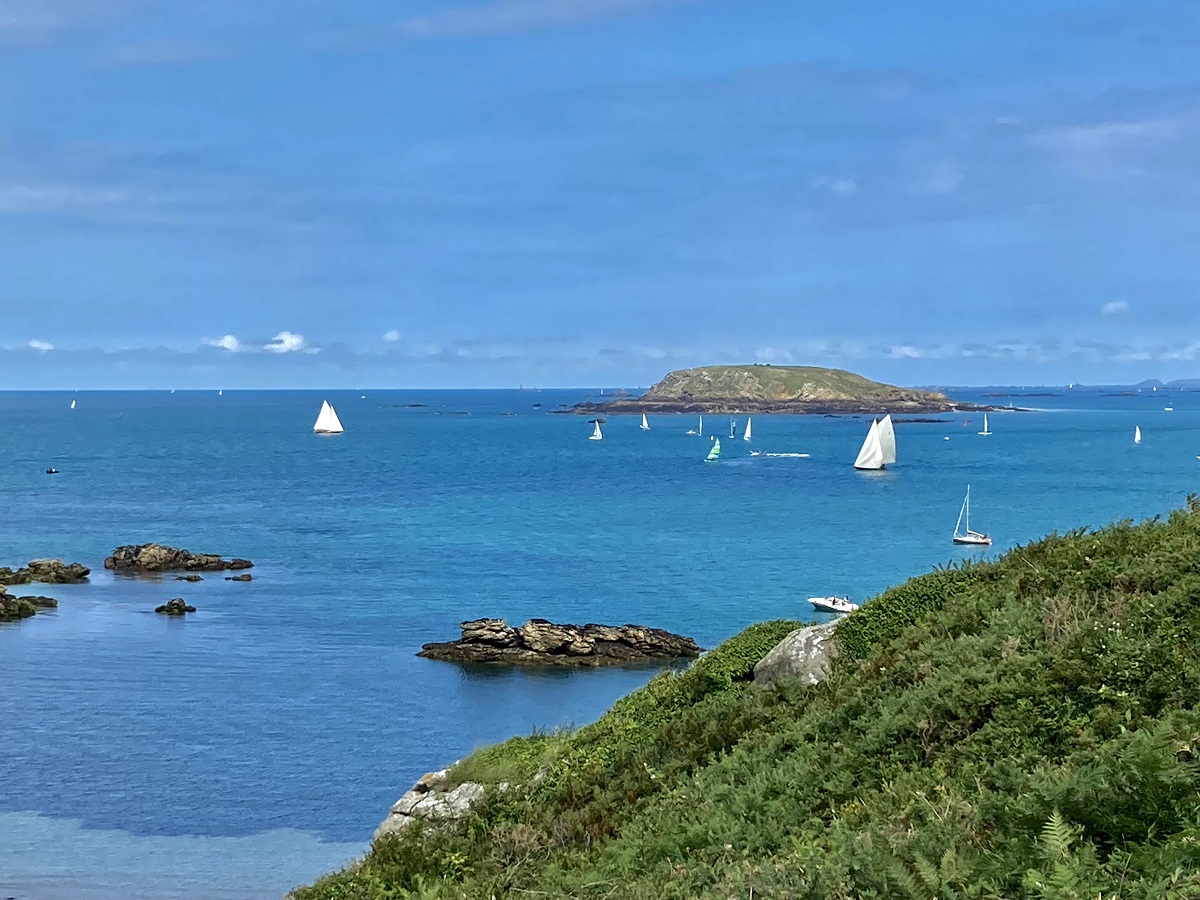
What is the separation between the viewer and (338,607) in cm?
6631

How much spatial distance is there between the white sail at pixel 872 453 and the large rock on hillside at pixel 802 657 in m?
129

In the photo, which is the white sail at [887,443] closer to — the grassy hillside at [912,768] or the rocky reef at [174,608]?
the rocky reef at [174,608]

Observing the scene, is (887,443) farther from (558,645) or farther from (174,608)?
(174,608)

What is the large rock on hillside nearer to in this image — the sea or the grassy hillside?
the grassy hillside

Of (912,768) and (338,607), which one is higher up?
(912,768)

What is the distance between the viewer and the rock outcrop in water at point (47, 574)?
72625mm

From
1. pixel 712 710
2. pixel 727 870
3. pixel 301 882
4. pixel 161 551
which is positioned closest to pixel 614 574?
pixel 161 551

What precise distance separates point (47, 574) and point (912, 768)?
70.6 metres

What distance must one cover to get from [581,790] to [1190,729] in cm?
807

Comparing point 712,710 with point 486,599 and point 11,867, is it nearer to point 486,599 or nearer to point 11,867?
point 11,867

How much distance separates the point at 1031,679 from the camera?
43.3ft

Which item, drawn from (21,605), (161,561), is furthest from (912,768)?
(161,561)

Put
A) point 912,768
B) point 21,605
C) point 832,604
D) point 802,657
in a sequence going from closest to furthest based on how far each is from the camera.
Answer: point 912,768 → point 802,657 → point 832,604 → point 21,605

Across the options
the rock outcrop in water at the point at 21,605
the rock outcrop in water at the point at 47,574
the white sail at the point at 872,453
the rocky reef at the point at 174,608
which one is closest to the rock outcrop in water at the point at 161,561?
the rock outcrop in water at the point at 47,574
